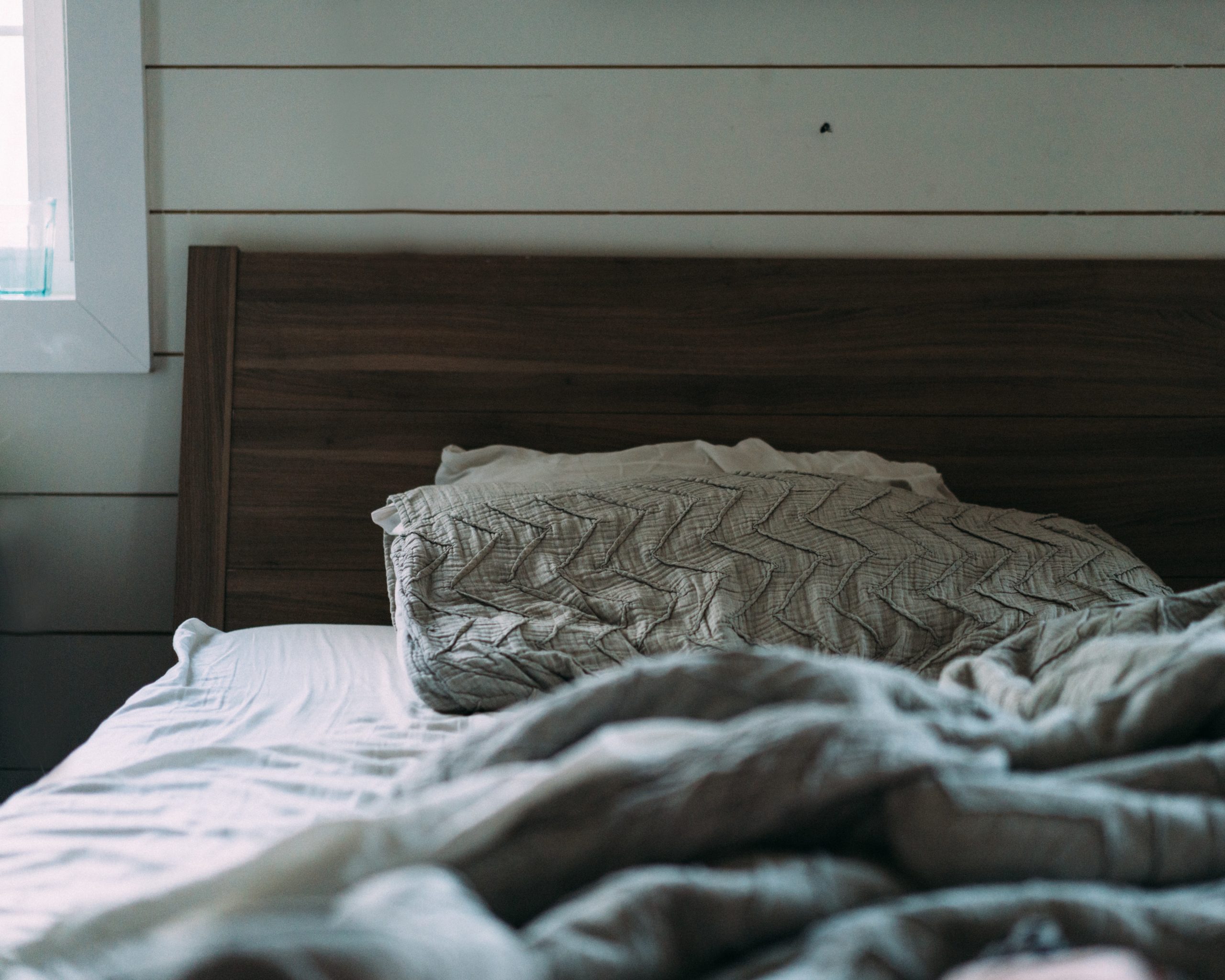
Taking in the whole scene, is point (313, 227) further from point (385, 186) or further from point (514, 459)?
point (514, 459)

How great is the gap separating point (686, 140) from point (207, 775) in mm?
1261

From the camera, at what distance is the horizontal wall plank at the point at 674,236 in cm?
165

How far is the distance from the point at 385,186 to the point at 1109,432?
4.18ft

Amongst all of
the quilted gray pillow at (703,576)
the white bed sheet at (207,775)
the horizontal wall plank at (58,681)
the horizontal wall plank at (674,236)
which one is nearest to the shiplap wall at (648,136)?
the horizontal wall plank at (674,236)

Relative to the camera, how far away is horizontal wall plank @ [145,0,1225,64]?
1615mm

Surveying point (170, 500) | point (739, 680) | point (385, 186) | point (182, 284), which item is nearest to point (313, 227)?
point (385, 186)

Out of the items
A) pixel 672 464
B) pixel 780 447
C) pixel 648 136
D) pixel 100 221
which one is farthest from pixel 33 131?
→ pixel 780 447

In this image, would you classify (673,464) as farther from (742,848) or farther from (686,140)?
(742,848)

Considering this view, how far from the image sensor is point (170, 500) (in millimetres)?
1692

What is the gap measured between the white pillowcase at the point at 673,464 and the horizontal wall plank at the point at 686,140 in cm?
44

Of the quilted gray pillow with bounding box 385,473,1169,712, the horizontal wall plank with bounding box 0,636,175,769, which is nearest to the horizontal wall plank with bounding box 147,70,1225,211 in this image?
the quilted gray pillow with bounding box 385,473,1169,712

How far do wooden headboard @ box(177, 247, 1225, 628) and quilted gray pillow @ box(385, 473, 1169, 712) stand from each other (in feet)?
1.05

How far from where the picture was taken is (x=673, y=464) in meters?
1.43

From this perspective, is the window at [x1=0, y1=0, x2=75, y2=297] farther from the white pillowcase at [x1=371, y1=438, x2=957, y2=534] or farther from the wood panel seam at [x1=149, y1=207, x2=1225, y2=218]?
the white pillowcase at [x1=371, y1=438, x2=957, y2=534]
